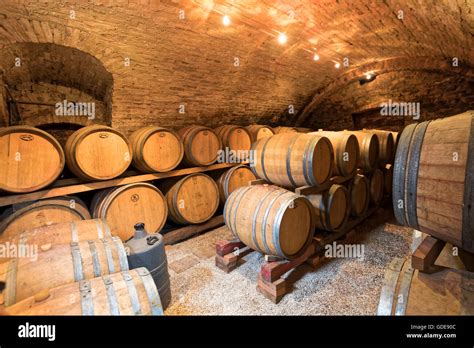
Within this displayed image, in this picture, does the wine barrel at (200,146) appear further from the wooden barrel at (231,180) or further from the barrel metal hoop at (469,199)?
the barrel metal hoop at (469,199)

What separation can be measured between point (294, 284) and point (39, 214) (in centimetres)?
312

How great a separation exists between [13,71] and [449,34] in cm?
662

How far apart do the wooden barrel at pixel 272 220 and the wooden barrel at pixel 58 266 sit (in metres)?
1.38

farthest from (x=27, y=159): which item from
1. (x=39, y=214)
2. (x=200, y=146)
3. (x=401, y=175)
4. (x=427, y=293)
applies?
(x=427, y=293)

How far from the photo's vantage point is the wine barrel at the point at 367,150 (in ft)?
13.6

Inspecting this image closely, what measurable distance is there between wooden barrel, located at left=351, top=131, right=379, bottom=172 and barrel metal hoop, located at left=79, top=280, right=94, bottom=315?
436cm

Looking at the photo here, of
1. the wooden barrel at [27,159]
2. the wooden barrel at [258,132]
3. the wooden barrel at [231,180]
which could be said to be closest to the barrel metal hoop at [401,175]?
the wooden barrel at [231,180]

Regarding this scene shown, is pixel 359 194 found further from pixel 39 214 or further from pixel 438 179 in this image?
pixel 39 214

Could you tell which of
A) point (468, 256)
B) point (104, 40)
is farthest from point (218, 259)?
point (104, 40)

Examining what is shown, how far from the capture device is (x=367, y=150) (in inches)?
162

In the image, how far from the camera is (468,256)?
1.68 meters

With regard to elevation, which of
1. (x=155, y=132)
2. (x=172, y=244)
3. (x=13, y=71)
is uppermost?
(x=13, y=71)

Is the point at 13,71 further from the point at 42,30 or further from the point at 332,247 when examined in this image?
the point at 332,247
